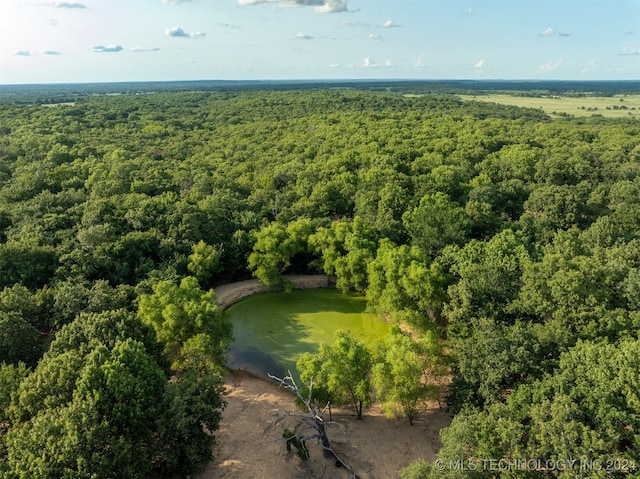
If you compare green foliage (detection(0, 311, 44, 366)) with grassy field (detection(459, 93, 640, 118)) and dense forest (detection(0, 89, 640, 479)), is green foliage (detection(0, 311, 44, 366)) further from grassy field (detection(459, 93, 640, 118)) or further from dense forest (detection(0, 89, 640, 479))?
grassy field (detection(459, 93, 640, 118))

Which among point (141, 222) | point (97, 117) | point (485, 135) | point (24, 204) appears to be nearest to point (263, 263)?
point (141, 222)

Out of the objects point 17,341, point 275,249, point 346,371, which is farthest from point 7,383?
point 275,249

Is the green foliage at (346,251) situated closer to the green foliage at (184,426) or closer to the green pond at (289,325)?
the green pond at (289,325)

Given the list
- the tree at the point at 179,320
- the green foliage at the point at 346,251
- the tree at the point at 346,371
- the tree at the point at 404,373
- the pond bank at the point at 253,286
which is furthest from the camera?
the pond bank at the point at 253,286

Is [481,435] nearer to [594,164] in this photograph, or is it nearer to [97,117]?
[594,164]

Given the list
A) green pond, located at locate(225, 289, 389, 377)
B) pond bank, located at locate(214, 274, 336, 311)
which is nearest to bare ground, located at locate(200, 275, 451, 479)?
green pond, located at locate(225, 289, 389, 377)

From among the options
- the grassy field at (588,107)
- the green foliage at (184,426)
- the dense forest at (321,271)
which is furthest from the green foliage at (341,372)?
the grassy field at (588,107)
